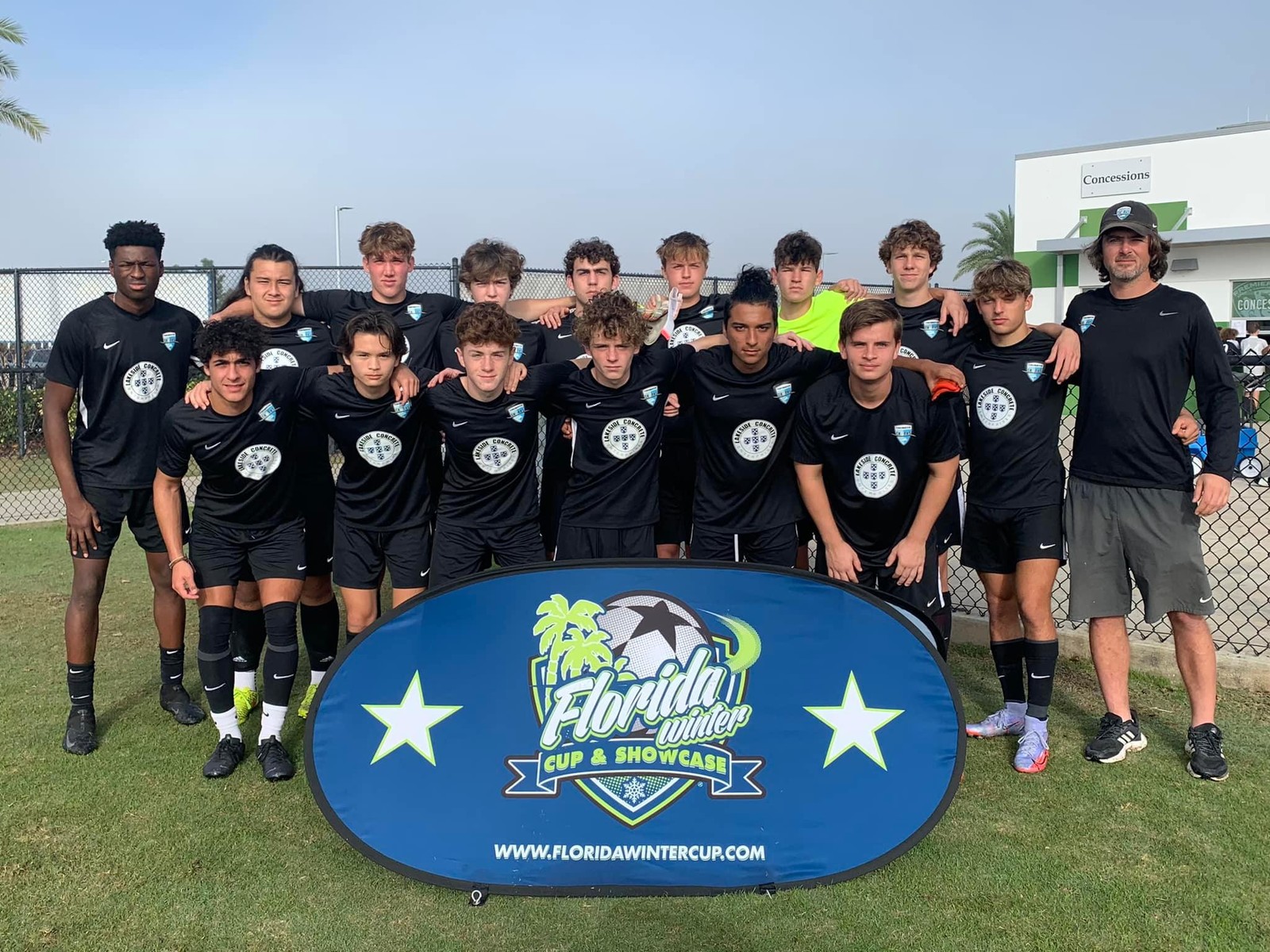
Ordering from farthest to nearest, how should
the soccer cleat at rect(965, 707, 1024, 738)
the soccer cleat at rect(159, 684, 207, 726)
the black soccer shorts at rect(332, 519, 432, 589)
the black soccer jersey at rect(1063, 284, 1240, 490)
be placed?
1. the soccer cleat at rect(159, 684, 207, 726)
2. the soccer cleat at rect(965, 707, 1024, 738)
3. the black soccer shorts at rect(332, 519, 432, 589)
4. the black soccer jersey at rect(1063, 284, 1240, 490)

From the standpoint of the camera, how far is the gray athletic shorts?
4020mm

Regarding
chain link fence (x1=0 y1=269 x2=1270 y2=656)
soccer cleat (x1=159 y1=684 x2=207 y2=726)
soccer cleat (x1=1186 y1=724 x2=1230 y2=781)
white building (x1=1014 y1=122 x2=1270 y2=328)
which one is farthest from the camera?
white building (x1=1014 y1=122 x2=1270 y2=328)

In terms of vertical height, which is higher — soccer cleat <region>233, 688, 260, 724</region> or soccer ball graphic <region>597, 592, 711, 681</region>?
soccer ball graphic <region>597, 592, 711, 681</region>

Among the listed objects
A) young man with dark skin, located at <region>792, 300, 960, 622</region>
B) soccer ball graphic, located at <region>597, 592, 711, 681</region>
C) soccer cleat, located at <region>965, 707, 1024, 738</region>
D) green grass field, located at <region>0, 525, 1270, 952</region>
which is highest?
young man with dark skin, located at <region>792, 300, 960, 622</region>

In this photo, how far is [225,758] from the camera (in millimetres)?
4039

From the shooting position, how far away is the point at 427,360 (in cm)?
488

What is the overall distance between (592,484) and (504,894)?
1733mm

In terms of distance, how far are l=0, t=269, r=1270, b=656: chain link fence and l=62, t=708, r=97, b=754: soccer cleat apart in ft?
18.2

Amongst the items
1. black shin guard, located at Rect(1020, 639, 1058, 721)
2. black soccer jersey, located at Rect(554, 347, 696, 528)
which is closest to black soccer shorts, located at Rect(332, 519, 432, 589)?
black soccer jersey, located at Rect(554, 347, 696, 528)

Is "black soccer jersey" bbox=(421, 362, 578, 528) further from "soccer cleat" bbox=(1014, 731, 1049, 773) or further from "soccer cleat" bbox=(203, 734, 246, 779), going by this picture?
"soccer cleat" bbox=(1014, 731, 1049, 773)

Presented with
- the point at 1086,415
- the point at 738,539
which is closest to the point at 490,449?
the point at 738,539

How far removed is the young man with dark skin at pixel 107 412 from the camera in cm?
436

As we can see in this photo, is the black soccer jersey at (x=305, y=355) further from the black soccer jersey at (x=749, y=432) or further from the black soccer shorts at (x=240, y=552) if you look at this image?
the black soccer jersey at (x=749, y=432)

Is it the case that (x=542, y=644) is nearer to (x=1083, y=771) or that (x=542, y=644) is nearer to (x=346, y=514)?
(x=346, y=514)
